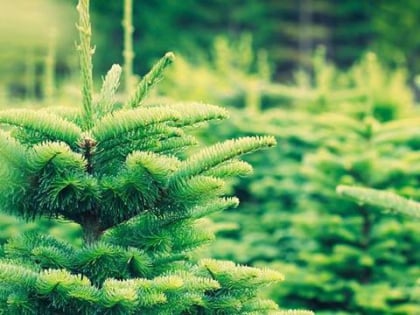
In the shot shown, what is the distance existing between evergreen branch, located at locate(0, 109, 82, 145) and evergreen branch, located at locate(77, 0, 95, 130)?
10 centimetres

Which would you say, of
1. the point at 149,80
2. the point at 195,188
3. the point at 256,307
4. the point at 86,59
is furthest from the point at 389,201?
the point at 86,59

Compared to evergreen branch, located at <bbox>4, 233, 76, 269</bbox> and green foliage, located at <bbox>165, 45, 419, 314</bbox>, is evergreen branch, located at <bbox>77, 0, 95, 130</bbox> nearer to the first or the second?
evergreen branch, located at <bbox>4, 233, 76, 269</bbox>

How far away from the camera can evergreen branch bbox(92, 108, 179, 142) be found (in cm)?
254

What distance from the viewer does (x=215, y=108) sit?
2.67 meters

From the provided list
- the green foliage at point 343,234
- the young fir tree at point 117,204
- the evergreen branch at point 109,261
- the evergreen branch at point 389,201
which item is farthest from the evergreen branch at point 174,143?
the green foliage at point 343,234

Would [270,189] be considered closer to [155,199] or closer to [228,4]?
[155,199]

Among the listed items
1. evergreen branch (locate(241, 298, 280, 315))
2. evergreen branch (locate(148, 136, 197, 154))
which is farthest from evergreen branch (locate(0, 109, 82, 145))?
evergreen branch (locate(241, 298, 280, 315))

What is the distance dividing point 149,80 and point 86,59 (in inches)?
9.1

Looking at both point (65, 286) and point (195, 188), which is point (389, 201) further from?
point (65, 286)

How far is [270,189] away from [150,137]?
17.5ft

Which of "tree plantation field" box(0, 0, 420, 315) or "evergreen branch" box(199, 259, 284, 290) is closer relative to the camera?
"tree plantation field" box(0, 0, 420, 315)

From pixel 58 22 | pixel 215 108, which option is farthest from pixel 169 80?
pixel 215 108

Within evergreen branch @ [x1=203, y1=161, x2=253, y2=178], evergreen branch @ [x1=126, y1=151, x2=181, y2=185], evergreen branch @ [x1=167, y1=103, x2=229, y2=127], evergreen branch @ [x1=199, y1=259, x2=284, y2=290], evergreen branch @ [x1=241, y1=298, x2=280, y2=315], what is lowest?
evergreen branch @ [x1=241, y1=298, x2=280, y2=315]

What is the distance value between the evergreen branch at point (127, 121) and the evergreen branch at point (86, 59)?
103 mm
